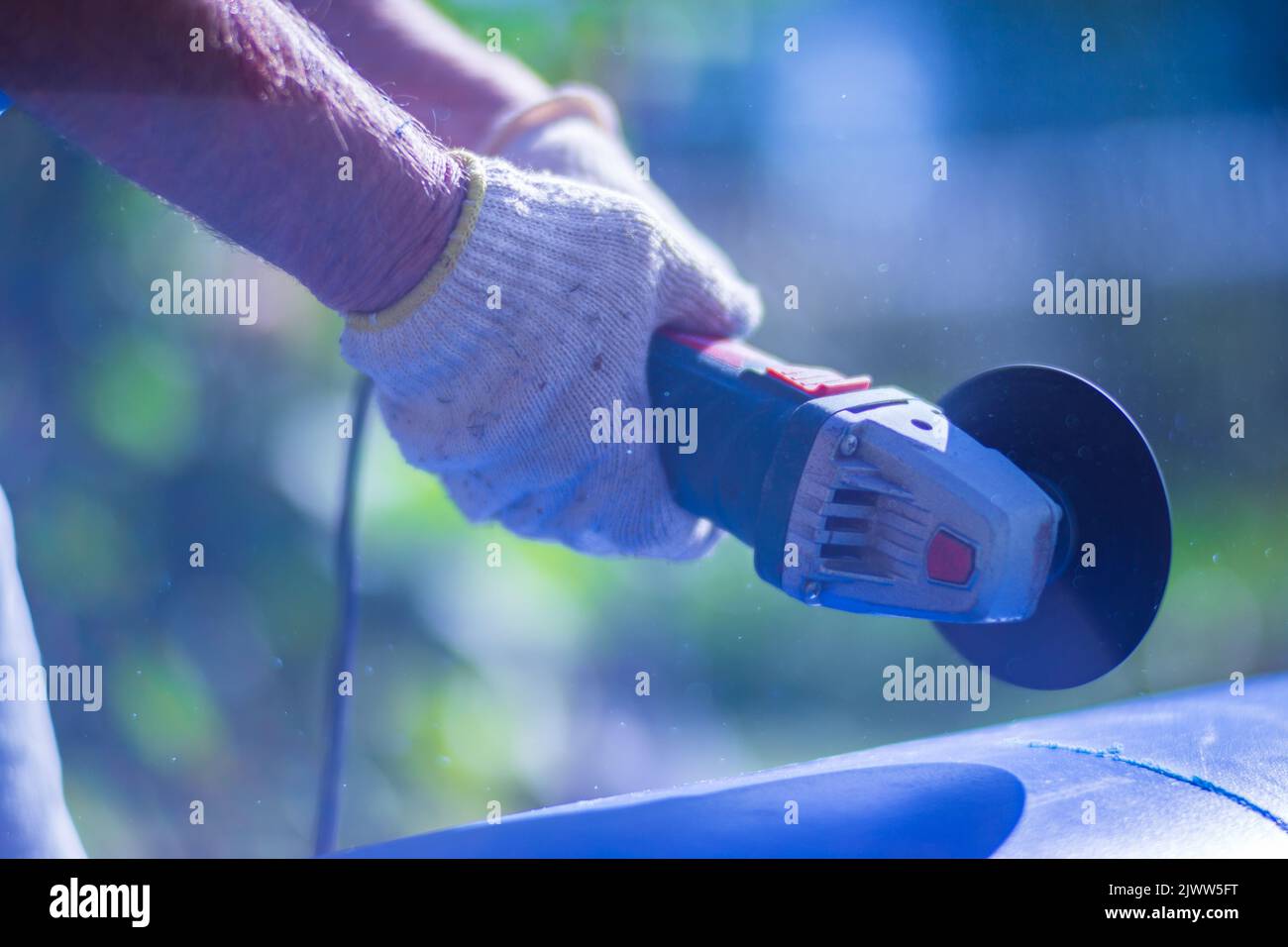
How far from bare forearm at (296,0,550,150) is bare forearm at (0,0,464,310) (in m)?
0.35

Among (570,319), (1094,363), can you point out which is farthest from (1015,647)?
(1094,363)

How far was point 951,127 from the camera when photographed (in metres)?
2.01

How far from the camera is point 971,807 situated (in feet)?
1.82

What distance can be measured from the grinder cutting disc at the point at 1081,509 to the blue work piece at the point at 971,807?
0.21 ft

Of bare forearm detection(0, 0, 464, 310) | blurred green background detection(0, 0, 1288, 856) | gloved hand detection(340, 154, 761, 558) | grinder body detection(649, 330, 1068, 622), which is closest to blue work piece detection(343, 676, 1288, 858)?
grinder body detection(649, 330, 1068, 622)

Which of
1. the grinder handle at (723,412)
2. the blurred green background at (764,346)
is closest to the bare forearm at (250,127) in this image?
the grinder handle at (723,412)

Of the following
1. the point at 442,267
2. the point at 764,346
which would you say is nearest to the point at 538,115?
the point at 442,267

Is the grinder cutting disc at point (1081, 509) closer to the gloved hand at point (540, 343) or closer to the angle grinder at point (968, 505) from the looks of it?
the angle grinder at point (968, 505)

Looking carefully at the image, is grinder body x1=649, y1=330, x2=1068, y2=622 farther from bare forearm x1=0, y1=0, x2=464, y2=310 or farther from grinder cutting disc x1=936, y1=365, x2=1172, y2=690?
bare forearm x1=0, y1=0, x2=464, y2=310

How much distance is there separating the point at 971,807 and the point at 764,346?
1.73 m

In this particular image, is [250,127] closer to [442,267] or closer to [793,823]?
[442,267]

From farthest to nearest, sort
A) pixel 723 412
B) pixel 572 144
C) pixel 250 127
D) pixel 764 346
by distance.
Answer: pixel 764 346
pixel 572 144
pixel 723 412
pixel 250 127

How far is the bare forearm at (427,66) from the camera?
37.2 inches
